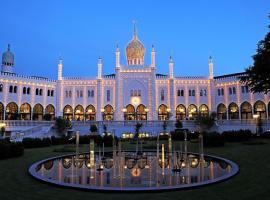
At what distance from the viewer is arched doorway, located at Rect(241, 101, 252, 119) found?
5862 centimetres

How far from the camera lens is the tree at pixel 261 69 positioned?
25922mm

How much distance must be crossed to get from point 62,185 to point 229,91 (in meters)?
55.9

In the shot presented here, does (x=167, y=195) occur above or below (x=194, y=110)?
below

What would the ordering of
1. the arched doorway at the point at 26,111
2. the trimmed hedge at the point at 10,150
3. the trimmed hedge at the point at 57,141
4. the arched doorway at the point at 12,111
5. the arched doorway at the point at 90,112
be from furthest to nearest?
the arched doorway at the point at 90,112
the arched doorway at the point at 26,111
the arched doorway at the point at 12,111
the trimmed hedge at the point at 57,141
the trimmed hedge at the point at 10,150

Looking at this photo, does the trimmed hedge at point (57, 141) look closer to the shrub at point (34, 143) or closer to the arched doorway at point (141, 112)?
the shrub at point (34, 143)

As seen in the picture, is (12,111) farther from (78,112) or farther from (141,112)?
(141,112)

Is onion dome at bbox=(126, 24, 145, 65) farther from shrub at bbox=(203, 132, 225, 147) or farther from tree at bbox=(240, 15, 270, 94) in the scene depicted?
shrub at bbox=(203, 132, 225, 147)

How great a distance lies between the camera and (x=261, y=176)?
12242mm

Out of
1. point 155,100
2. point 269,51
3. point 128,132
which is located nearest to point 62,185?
point 269,51

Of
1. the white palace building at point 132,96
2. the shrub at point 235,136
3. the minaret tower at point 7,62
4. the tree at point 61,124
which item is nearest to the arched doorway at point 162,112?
Result: the white palace building at point 132,96

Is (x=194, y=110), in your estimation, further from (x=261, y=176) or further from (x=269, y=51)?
(x=261, y=176)

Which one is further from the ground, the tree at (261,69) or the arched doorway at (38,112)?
the tree at (261,69)

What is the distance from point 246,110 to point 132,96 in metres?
25.9

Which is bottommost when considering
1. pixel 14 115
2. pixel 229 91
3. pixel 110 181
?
pixel 110 181
